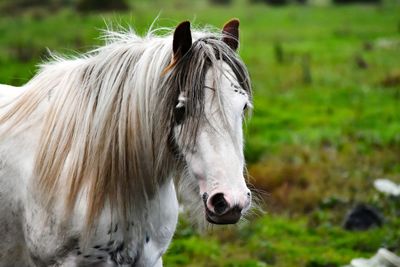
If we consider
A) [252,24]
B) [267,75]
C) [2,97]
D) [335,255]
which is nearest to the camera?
[2,97]

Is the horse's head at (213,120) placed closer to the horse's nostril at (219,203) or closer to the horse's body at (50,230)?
the horse's nostril at (219,203)

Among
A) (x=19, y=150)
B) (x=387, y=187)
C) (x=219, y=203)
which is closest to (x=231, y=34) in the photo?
(x=219, y=203)

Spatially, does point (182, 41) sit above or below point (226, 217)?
above

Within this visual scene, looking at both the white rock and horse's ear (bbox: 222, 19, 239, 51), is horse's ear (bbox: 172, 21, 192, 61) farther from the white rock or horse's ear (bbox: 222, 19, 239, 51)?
the white rock

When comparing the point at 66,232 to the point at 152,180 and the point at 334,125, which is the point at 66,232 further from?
the point at 334,125

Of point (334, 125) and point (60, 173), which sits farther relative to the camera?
point (334, 125)

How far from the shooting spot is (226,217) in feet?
13.8

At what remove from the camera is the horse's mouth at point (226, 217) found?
13.7 ft

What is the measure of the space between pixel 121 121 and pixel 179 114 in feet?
1.34

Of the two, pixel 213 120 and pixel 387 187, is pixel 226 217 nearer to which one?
pixel 213 120

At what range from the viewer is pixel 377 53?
2183 centimetres

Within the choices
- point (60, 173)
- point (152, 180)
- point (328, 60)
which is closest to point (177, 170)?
point (152, 180)

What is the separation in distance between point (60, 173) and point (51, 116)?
0.36 meters

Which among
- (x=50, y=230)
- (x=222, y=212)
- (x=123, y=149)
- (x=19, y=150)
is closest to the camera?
(x=222, y=212)
